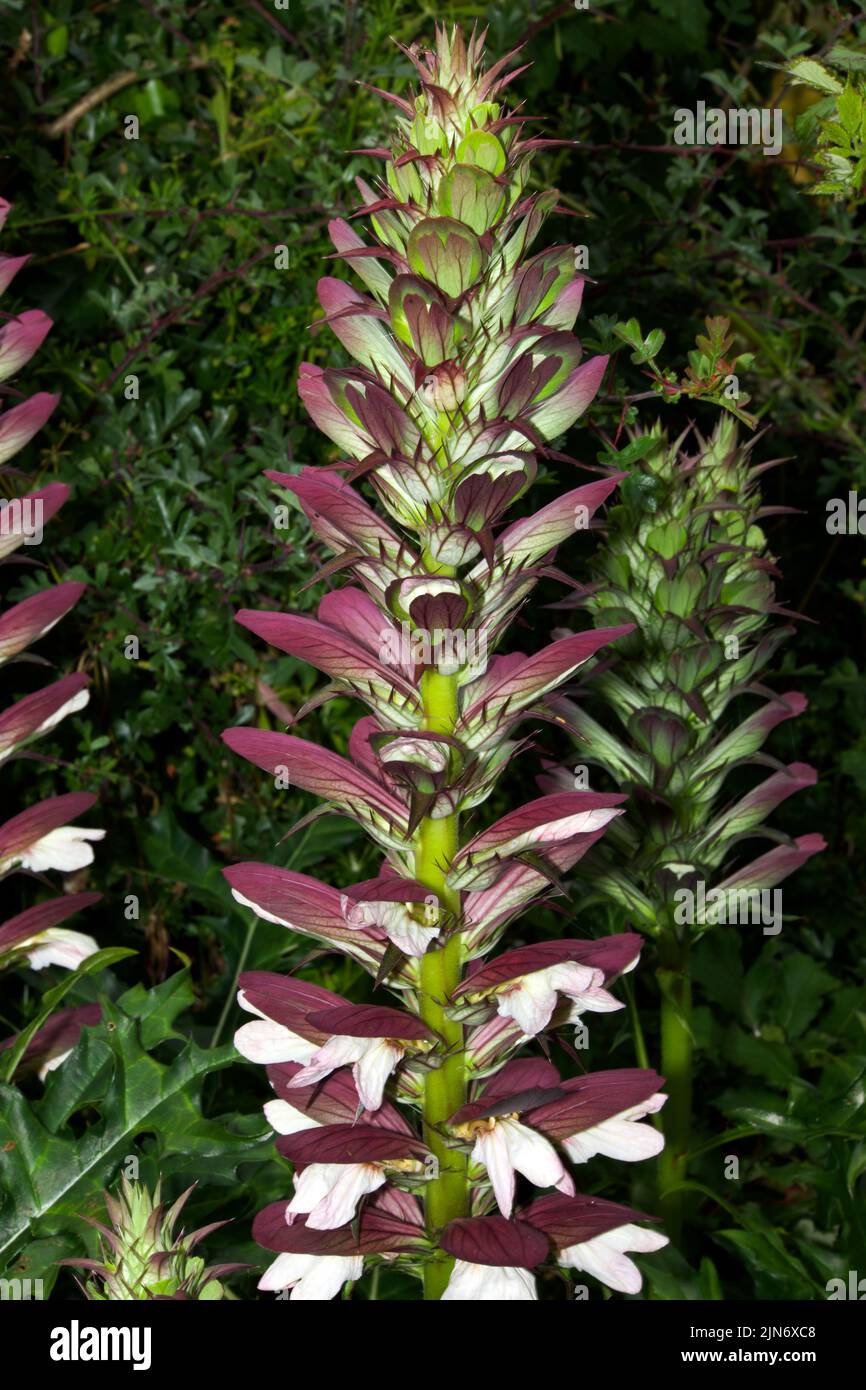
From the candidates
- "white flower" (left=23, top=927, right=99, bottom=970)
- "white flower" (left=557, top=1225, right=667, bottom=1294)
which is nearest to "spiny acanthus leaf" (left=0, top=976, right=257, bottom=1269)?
"white flower" (left=23, top=927, right=99, bottom=970)

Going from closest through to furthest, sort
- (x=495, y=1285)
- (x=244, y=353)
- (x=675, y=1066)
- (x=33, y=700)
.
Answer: (x=495, y=1285), (x=33, y=700), (x=675, y=1066), (x=244, y=353)

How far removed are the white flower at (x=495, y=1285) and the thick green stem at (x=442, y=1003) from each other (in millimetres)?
75

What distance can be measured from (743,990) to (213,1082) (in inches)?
27.5

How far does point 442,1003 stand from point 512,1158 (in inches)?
4.1

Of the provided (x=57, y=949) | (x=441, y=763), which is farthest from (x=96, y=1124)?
(x=441, y=763)

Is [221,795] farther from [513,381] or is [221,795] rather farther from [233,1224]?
[513,381]

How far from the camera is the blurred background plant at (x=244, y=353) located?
191 centimetres

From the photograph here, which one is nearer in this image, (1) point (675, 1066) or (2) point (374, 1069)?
(2) point (374, 1069)

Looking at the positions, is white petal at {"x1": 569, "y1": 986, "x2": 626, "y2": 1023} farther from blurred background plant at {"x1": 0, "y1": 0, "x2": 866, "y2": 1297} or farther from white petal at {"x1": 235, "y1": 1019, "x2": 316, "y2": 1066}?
blurred background plant at {"x1": 0, "y1": 0, "x2": 866, "y2": 1297}

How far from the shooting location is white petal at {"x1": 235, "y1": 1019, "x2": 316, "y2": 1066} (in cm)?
94

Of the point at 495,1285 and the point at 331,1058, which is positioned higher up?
the point at 331,1058

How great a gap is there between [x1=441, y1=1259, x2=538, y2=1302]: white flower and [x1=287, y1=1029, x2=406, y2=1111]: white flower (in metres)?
0.12

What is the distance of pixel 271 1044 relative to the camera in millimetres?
951

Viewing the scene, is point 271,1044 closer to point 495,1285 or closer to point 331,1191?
point 331,1191
